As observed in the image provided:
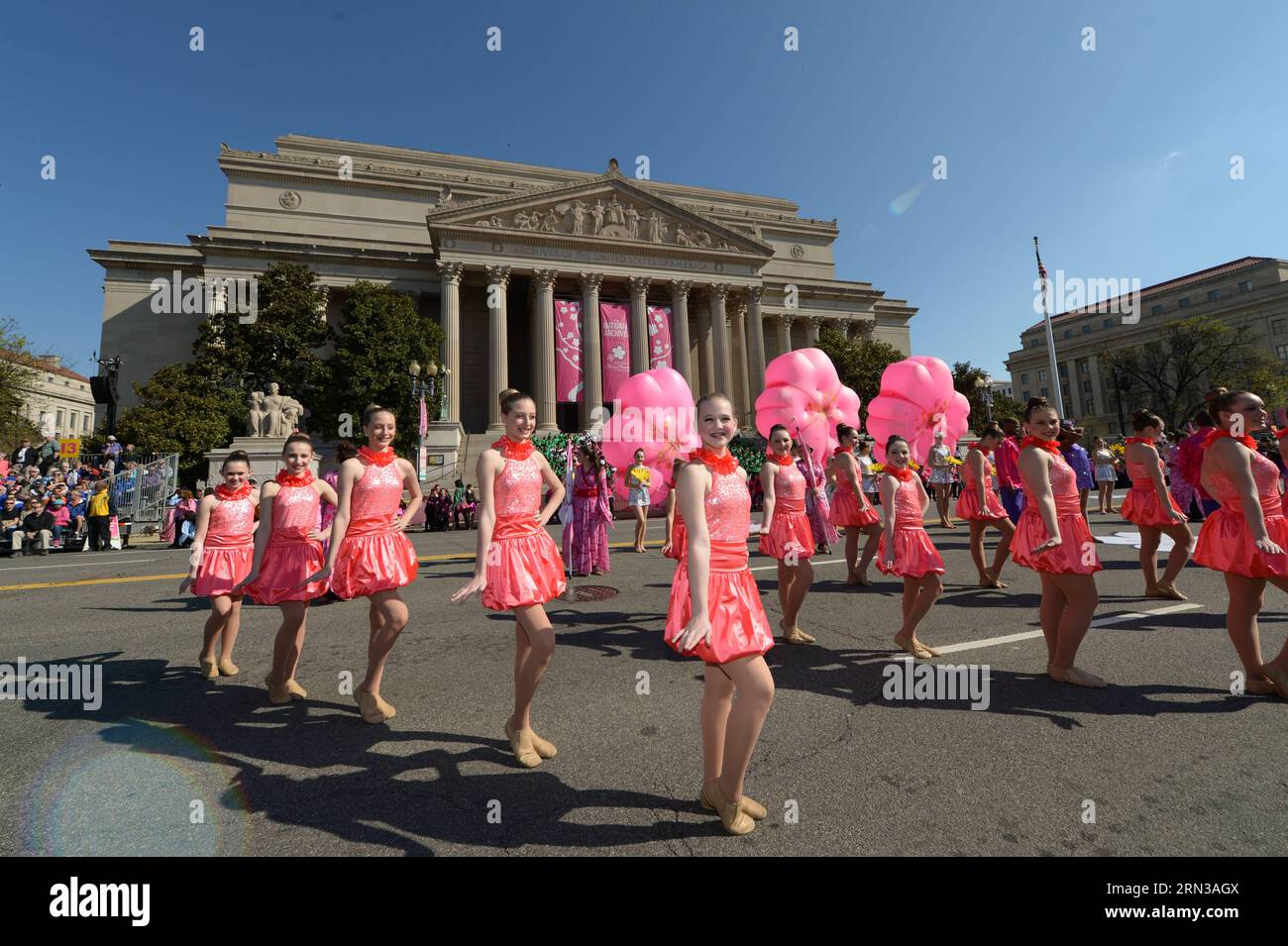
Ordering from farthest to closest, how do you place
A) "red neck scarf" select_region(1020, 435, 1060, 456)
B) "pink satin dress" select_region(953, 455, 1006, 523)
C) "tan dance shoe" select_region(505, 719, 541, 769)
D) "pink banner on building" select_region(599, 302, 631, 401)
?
"pink banner on building" select_region(599, 302, 631, 401), "pink satin dress" select_region(953, 455, 1006, 523), "red neck scarf" select_region(1020, 435, 1060, 456), "tan dance shoe" select_region(505, 719, 541, 769)

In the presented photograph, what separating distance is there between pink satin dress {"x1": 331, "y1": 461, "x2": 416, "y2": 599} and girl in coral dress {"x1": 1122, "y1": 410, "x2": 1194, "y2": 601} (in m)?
8.02

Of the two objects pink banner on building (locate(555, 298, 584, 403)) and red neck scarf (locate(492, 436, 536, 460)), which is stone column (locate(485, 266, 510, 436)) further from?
red neck scarf (locate(492, 436, 536, 460))

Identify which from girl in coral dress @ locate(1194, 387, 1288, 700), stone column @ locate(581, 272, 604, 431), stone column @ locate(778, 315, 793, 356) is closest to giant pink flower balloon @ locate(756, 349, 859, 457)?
girl in coral dress @ locate(1194, 387, 1288, 700)

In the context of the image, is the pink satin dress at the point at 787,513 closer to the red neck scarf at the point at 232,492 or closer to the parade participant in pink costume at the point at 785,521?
the parade participant in pink costume at the point at 785,521

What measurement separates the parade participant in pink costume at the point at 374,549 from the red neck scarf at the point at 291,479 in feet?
2.89

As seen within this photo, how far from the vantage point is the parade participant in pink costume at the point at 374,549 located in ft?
12.6

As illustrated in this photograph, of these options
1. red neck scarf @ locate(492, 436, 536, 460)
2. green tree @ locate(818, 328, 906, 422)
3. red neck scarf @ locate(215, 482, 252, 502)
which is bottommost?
red neck scarf @ locate(215, 482, 252, 502)

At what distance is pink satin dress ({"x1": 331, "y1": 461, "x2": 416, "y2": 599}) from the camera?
13.0 feet

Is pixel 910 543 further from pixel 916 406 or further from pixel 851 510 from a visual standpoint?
pixel 916 406

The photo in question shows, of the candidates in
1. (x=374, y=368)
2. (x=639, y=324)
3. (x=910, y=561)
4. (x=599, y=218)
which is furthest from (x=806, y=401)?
(x=599, y=218)

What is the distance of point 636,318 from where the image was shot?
125 feet

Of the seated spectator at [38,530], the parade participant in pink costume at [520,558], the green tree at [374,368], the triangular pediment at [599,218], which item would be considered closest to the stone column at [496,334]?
the triangular pediment at [599,218]

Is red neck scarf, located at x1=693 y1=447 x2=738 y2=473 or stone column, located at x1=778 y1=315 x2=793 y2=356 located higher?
stone column, located at x1=778 y1=315 x2=793 y2=356
